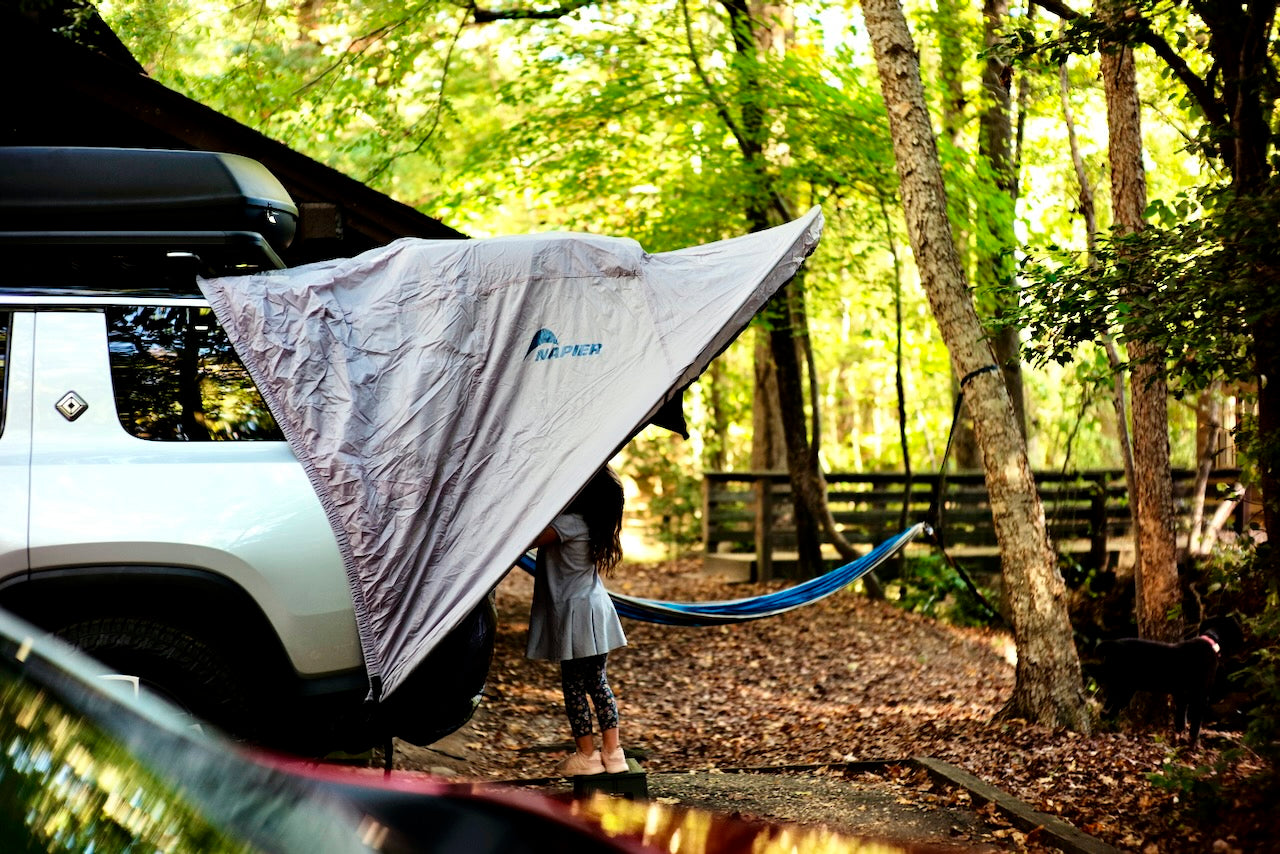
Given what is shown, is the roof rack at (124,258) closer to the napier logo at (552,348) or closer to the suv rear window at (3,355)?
the suv rear window at (3,355)

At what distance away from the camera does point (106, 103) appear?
7.34 m

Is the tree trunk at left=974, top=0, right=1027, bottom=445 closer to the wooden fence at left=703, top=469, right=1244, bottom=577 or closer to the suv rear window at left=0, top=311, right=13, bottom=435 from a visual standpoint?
the wooden fence at left=703, top=469, right=1244, bottom=577

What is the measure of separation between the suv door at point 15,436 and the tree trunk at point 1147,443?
714 cm

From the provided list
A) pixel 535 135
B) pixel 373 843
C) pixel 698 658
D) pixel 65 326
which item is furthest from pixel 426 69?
pixel 373 843

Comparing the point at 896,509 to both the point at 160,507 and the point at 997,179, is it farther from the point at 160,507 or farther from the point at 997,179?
the point at 160,507

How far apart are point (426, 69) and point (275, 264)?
32.4 ft

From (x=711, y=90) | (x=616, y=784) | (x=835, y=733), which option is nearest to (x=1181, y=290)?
(x=616, y=784)

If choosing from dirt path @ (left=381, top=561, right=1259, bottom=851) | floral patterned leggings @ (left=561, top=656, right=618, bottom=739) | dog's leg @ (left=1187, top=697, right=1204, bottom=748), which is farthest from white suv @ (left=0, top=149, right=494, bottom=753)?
dog's leg @ (left=1187, top=697, right=1204, bottom=748)

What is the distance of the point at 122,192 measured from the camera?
4.70 m

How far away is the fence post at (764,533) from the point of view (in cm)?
1454

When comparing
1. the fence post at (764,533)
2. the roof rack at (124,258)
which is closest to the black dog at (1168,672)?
the roof rack at (124,258)

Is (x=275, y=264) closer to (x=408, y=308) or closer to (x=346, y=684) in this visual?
(x=408, y=308)

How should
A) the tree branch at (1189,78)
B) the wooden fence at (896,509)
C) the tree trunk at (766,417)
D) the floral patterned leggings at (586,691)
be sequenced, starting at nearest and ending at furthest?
the floral patterned leggings at (586,691) → the tree branch at (1189,78) → the wooden fence at (896,509) → the tree trunk at (766,417)

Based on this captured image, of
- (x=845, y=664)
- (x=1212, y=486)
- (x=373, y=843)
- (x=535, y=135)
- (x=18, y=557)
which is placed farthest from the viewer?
(x=1212, y=486)
